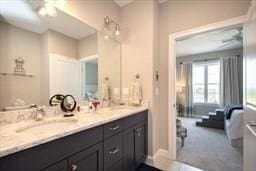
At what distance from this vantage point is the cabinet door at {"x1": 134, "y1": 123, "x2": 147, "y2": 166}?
1992 millimetres

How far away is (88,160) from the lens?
1213 mm

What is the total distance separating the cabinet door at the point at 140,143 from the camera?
199cm

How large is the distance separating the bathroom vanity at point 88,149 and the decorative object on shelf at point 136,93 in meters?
0.25

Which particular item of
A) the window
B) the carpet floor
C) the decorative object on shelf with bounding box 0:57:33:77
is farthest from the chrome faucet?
the window

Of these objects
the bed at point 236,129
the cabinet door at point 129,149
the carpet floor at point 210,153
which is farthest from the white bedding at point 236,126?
the cabinet door at point 129,149

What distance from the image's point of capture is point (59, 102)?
1677mm

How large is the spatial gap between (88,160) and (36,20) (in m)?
1.53

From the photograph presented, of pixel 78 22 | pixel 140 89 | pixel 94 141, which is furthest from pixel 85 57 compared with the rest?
pixel 94 141

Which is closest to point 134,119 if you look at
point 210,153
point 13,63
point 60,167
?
point 60,167

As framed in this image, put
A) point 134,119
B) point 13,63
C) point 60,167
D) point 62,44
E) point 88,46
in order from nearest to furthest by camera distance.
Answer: point 60,167
point 13,63
point 62,44
point 134,119
point 88,46

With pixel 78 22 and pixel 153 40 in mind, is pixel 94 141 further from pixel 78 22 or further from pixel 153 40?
pixel 153 40

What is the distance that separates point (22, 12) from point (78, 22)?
25.9 inches

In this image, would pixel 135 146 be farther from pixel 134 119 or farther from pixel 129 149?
pixel 134 119

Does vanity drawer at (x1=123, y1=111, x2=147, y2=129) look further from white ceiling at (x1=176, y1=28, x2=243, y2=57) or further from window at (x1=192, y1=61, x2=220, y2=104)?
window at (x1=192, y1=61, x2=220, y2=104)
